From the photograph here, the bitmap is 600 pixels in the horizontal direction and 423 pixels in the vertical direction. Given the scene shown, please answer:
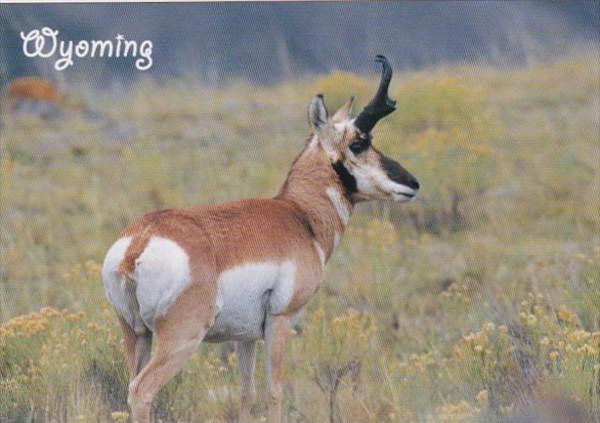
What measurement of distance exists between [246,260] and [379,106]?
1.33 metres

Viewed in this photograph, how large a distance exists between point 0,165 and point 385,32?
11.4 feet

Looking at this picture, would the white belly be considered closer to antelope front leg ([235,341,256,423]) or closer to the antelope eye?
antelope front leg ([235,341,256,423])

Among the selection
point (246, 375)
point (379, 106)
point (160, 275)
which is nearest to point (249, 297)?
point (160, 275)

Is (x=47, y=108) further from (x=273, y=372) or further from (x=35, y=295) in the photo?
(x=273, y=372)

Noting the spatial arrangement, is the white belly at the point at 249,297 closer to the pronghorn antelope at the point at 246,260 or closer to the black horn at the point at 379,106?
the pronghorn antelope at the point at 246,260

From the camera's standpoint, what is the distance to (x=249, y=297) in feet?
24.7

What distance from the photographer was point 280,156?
11.9 m

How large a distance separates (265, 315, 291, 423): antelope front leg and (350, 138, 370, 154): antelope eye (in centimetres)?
114

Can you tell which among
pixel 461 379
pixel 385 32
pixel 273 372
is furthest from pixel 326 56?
pixel 273 372

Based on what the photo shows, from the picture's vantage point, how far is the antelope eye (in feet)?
26.6

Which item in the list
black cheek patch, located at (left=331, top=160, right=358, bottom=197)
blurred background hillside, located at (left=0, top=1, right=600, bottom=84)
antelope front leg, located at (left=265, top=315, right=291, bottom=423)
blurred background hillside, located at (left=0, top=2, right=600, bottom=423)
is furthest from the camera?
blurred background hillside, located at (left=0, top=1, right=600, bottom=84)

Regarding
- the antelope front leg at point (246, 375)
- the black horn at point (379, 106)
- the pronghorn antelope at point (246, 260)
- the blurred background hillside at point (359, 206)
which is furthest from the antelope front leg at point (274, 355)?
the black horn at point (379, 106)

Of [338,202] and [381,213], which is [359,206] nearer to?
[381,213]

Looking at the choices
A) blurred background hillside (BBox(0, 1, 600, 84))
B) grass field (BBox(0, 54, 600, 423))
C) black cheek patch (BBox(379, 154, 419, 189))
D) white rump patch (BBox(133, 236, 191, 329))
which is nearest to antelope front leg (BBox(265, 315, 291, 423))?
white rump patch (BBox(133, 236, 191, 329))
